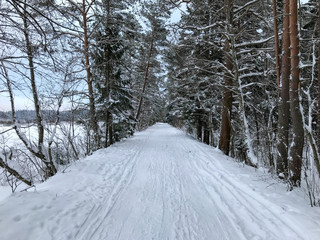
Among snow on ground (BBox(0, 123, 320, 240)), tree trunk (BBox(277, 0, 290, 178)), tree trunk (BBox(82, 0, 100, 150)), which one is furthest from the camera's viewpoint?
tree trunk (BBox(82, 0, 100, 150))

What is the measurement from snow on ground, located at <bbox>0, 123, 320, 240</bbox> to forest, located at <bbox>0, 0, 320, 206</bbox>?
66cm

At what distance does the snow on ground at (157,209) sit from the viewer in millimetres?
2508

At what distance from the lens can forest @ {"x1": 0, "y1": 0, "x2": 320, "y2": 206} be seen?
314 cm

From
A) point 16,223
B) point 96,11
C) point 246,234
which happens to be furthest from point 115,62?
point 246,234

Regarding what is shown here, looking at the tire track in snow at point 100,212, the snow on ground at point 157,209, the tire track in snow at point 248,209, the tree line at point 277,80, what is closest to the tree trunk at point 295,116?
the tree line at point 277,80

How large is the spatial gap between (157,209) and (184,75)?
464 inches

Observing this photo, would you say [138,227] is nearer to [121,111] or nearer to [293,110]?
[293,110]

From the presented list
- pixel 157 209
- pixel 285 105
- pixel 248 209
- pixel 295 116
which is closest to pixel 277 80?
pixel 285 105

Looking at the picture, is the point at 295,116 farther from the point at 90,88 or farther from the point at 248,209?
the point at 90,88

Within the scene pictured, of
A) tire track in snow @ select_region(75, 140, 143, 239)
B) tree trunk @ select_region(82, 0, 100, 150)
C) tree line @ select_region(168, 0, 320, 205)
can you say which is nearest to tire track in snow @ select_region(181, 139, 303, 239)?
tree line @ select_region(168, 0, 320, 205)

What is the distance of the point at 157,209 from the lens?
3236 mm

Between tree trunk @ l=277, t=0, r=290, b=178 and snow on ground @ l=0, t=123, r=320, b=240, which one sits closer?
snow on ground @ l=0, t=123, r=320, b=240

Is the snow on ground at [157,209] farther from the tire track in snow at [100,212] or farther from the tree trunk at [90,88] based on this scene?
the tree trunk at [90,88]

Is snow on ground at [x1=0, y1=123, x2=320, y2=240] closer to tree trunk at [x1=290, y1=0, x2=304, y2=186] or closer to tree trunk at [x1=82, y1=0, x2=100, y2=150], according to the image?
tree trunk at [x1=290, y1=0, x2=304, y2=186]
